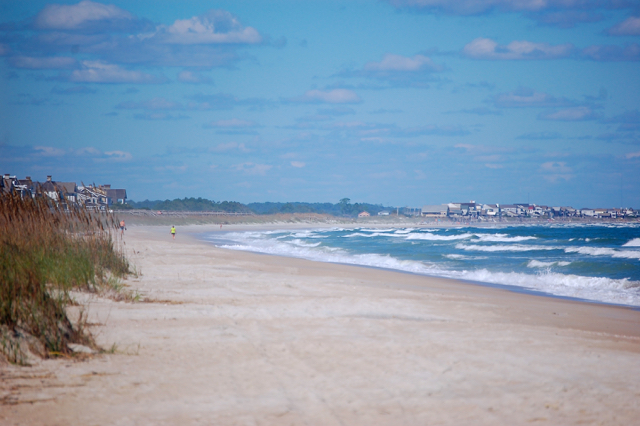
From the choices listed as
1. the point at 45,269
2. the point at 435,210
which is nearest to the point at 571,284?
the point at 45,269

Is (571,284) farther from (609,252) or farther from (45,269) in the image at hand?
(45,269)

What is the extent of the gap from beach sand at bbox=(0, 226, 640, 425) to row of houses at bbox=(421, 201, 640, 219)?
157324mm

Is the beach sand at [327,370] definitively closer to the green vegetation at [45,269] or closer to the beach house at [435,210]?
the green vegetation at [45,269]

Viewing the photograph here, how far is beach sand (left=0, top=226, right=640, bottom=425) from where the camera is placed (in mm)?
3479

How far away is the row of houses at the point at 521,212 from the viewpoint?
162 meters

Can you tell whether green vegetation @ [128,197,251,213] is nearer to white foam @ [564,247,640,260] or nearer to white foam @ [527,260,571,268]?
white foam @ [564,247,640,260]

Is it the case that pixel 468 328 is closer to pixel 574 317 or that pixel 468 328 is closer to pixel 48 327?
pixel 574 317

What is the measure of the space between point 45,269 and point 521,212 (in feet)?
577

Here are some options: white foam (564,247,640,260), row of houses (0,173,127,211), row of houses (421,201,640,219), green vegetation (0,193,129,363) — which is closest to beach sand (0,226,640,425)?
green vegetation (0,193,129,363)

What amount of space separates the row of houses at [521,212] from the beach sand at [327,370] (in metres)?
157

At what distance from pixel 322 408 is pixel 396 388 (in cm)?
72

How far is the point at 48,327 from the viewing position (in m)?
4.51

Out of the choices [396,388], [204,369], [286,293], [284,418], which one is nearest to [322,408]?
[284,418]

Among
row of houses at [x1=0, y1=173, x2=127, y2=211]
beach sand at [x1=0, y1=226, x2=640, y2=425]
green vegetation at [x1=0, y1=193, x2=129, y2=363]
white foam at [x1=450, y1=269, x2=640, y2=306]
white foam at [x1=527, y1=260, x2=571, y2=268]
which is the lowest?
white foam at [x1=450, y1=269, x2=640, y2=306]
